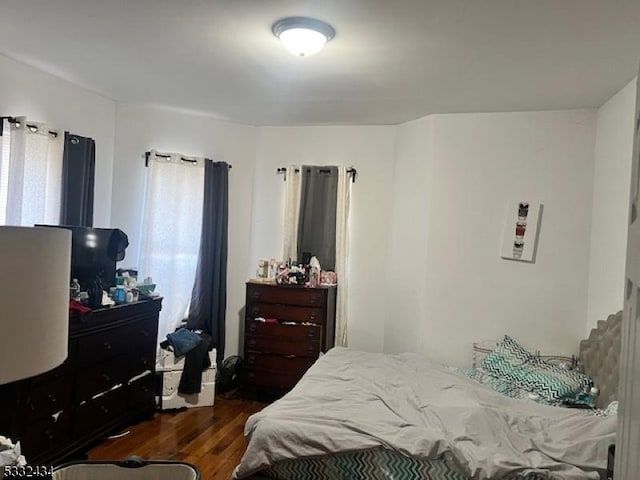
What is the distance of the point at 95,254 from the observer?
124 inches

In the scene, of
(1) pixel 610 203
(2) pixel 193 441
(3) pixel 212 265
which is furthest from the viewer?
(3) pixel 212 265

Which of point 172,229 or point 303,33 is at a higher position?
point 303,33

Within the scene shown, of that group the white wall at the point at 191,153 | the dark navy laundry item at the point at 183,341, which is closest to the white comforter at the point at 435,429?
the dark navy laundry item at the point at 183,341

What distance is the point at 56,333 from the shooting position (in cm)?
100

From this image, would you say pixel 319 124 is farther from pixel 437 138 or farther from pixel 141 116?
pixel 141 116

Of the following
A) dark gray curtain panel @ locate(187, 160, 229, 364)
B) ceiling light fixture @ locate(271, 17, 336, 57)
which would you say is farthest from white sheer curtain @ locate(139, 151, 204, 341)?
ceiling light fixture @ locate(271, 17, 336, 57)

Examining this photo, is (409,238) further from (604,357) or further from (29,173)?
(29,173)

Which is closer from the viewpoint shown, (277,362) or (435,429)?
(435,429)

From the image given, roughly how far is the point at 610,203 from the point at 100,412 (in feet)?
12.2

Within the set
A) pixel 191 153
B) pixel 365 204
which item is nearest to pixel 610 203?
pixel 365 204

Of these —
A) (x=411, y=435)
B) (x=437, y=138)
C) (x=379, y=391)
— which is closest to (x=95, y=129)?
(x=437, y=138)

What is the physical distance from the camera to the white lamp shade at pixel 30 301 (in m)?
0.89

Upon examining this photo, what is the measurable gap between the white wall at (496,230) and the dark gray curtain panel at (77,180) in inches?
106

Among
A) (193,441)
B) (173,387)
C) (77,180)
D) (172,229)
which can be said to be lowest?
(193,441)
